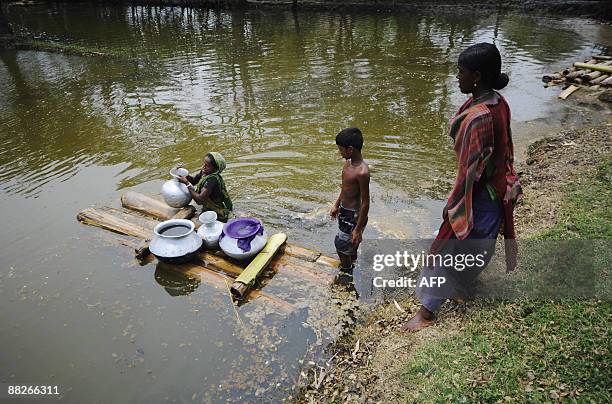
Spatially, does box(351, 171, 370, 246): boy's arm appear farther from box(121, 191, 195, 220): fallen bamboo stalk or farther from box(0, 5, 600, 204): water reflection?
box(0, 5, 600, 204): water reflection

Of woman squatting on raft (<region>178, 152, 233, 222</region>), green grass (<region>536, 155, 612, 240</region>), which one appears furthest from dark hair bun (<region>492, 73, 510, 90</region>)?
woman squatting on raft (<region>178, 152, 233, 222</region>)

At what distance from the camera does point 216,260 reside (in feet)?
14.6

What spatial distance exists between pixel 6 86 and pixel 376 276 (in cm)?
1298

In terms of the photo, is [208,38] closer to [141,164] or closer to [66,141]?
[66,141]

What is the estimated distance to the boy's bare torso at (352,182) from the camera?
3582mm

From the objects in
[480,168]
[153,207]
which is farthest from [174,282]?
[480,168]

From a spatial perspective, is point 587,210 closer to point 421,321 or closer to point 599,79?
point 421,321

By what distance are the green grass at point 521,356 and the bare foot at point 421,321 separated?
20 centimetres

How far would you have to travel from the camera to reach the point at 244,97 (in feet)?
34.0

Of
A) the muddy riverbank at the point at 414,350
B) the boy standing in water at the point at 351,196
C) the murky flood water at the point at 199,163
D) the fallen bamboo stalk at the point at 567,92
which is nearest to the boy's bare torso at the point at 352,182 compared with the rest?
the boy standing in water at the point at 351,196

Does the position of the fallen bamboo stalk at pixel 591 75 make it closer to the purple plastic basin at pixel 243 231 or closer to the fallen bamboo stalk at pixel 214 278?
the purple plastic basin at pixel 243 231

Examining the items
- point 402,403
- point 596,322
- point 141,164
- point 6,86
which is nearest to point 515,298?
point 596,322

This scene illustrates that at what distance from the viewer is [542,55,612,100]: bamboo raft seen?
9.62 meters

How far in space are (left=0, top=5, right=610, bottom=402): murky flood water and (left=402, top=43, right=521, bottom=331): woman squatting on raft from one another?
1425 millimetres
